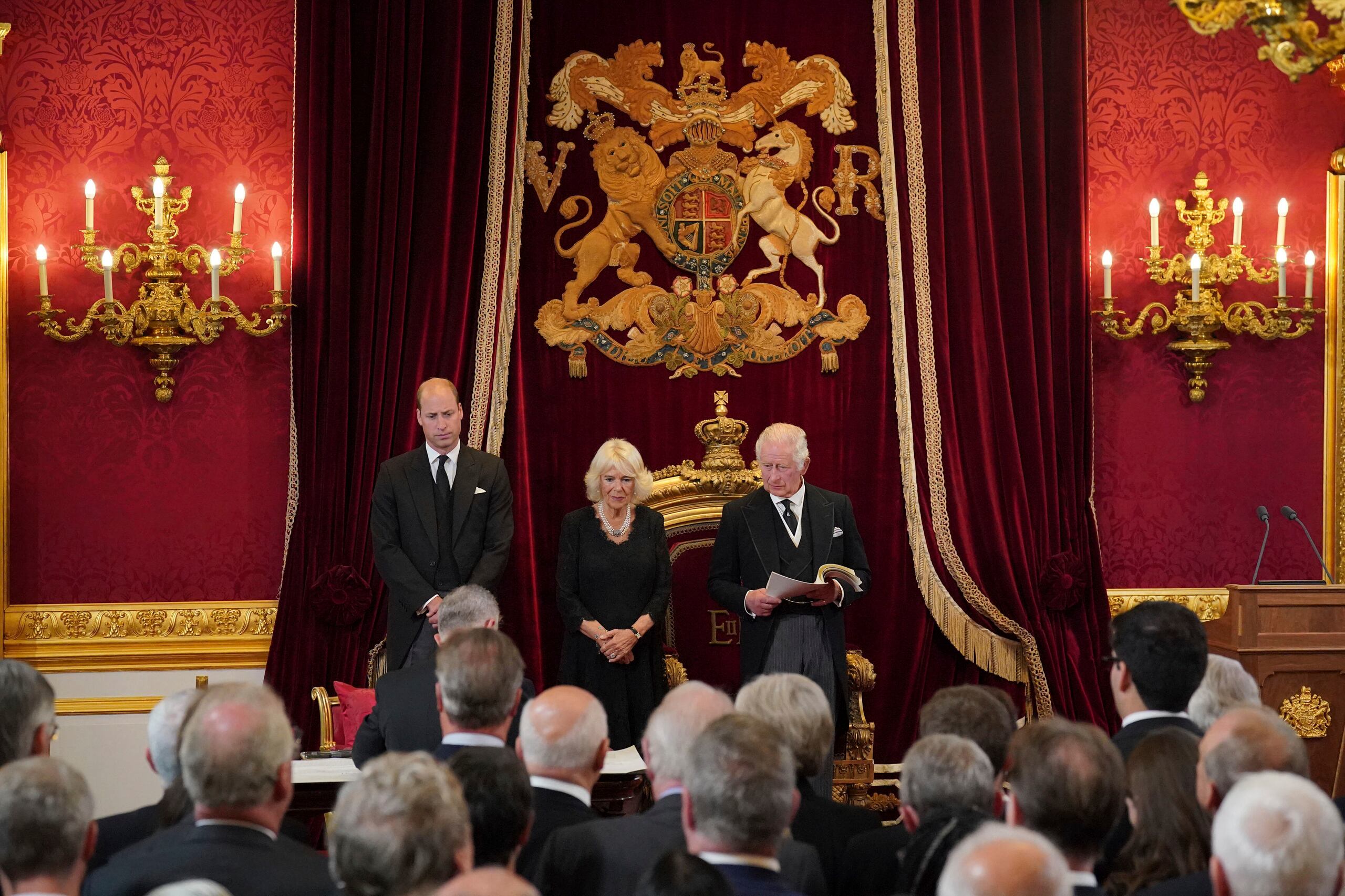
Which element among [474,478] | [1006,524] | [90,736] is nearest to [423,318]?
[474,478]

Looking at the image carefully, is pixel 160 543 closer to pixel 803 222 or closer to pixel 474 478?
pixel 474 478

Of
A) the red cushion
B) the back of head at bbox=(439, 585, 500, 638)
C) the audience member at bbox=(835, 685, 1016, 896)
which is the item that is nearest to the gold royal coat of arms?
the red cushion

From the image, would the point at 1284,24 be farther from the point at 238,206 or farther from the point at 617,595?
the point at 238,206

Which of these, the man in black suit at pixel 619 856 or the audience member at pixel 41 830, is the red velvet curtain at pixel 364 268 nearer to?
the man in black suit at pixel 619 856

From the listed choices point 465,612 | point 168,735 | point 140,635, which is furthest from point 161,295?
point 168,735

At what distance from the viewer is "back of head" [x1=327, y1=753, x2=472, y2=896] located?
217 cm

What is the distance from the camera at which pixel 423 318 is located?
6250 mm

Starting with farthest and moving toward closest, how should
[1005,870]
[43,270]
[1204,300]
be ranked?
[1204,300] < [43,270] < [1005,870]

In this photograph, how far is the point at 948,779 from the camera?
270 cm

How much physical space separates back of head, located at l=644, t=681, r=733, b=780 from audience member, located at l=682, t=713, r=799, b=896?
42cm

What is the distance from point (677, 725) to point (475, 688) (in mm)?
517

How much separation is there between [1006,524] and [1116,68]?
7.07 ft

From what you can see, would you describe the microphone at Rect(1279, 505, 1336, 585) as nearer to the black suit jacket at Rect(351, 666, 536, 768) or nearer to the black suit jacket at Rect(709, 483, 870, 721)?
the black suit jacket at Rect(709, 483, 870, 721)

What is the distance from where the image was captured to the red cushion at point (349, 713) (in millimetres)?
5586
